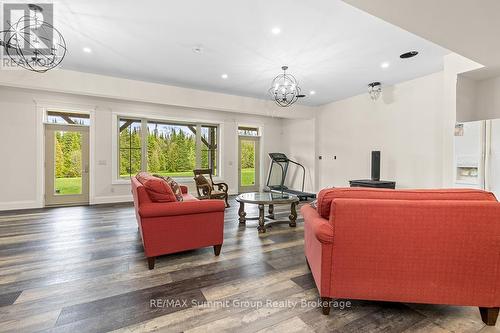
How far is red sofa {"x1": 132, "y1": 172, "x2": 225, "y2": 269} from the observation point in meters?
2.56

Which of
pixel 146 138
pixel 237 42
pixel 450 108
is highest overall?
pixel 237 42

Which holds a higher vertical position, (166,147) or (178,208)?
(166,147)

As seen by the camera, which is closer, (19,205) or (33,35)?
(33,35)

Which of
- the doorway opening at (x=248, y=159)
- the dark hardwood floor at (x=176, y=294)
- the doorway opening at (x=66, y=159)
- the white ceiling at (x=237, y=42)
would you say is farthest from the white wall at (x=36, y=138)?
the dark hardwood floor at (x=176, y=294)

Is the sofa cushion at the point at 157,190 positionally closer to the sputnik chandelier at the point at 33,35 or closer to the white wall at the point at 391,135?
the sputnik chandelier at the point at 33,35

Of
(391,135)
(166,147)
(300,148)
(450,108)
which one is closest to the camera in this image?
(450,108)

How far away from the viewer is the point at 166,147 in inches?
284

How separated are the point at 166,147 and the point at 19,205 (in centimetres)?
359

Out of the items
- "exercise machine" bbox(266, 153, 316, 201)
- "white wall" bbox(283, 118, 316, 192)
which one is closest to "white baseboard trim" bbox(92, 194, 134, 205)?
"exercise machine" bbox(266, 153, 316, 201)

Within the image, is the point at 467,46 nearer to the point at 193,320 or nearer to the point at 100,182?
the point at 193,320

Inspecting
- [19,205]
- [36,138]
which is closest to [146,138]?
[36,138]

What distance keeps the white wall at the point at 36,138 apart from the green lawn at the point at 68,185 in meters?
0.38

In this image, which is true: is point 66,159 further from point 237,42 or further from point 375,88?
point 375,88

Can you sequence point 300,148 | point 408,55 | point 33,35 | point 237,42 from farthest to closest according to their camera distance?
point 300,148 → point 408,55 → point 237,42 → point 33,35
